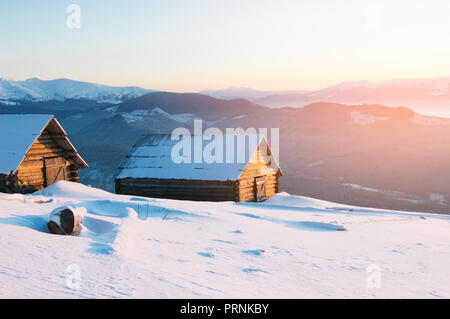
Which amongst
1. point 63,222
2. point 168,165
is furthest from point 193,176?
point 63,222

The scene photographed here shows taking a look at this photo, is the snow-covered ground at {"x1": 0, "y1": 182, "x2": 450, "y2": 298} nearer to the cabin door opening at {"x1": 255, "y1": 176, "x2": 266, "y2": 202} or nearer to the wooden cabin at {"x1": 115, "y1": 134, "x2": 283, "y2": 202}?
the wooden cabin at {"x1": 115, "y1": 134, "x2": 283, "y2": 202}

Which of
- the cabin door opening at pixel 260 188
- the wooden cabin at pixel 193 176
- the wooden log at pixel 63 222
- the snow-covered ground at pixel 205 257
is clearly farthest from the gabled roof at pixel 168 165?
the wooden log at pixel 63 222

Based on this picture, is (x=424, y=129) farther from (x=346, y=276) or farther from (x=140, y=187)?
(x=346, y=276)

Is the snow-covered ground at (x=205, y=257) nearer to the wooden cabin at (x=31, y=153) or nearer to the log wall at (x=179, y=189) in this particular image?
the wooden cabin at (x=31, y=153)

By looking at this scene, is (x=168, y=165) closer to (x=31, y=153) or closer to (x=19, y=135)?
(x=31, y=153)

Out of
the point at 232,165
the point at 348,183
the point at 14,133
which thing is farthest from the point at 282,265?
the point at 348,183

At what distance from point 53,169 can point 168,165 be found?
19.0ft

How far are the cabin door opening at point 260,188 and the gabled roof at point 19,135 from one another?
10275 mm

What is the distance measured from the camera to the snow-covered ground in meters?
3.99

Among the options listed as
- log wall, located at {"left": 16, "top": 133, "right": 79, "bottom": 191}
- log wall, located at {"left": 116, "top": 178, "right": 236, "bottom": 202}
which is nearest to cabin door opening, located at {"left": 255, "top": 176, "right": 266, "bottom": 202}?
log wall, located at {"left": 116, "top": 178, "right": 236, "bottom": 202}

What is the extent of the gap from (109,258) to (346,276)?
11.6 feet

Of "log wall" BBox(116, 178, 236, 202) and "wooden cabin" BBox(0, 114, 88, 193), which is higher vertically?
"wooden cabin" BBox(0, 114, 88, 193)

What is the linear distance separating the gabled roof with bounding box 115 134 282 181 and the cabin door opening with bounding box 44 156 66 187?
10.3ft

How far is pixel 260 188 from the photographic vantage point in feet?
66.5
